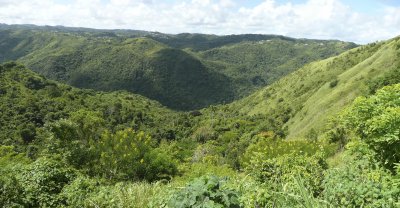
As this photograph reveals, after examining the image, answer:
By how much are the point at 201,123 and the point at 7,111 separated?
65.4 meters

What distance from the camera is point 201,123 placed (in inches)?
5300

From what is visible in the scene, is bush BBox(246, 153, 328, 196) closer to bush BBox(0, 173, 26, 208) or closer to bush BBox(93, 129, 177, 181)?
bush BBox(0, 173, 26, 208)

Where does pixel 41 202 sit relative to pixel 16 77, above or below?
above

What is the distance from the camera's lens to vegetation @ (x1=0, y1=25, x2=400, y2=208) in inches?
246

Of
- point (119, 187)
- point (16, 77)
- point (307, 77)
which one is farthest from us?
point (307, 77)

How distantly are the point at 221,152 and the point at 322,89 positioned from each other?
33916 millimetres

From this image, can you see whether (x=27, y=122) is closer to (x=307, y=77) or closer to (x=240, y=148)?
(x=240, y=148)

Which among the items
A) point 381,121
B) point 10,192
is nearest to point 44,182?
point 10,192

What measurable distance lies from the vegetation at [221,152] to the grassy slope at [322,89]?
1.74ft

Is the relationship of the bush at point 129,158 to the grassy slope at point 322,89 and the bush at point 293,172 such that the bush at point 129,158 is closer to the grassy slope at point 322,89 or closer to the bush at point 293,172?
the bush at point 293,172

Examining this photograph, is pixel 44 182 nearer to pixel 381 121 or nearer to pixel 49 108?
pixel 381 121

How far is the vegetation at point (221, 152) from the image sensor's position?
20.5 feet

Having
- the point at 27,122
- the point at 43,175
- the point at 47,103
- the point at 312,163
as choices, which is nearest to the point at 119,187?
the point at 43,175

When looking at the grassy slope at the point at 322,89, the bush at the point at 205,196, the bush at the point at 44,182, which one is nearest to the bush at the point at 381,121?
the bush at the point at 205,196
